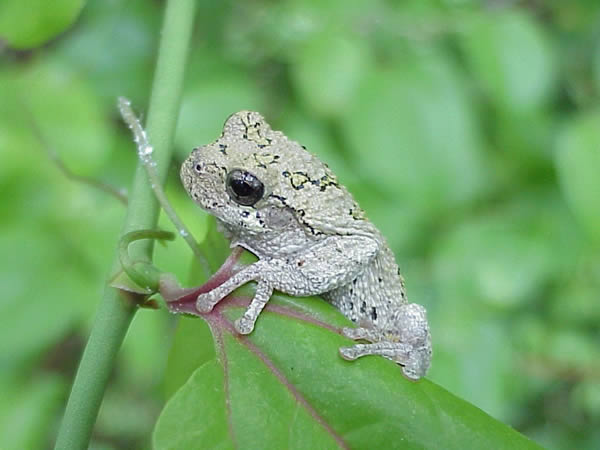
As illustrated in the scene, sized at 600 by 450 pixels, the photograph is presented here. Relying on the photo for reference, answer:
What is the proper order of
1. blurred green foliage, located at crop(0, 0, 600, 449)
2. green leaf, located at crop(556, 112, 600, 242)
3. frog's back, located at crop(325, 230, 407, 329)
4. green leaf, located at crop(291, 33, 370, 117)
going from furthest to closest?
green leaf, located at crop(291, 33, 370, 117), blurred green foliage, located at crop(0, 0, 600, 449), green leaf, located at crop(556, 112, 600, 242), frog's back, located at crop(325, 230, 407, 329)

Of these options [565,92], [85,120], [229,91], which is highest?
[565,92]

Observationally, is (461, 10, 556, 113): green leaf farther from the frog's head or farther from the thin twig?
the thin twig

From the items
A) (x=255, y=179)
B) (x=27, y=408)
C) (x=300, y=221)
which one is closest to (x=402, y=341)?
(x=300, y=221)

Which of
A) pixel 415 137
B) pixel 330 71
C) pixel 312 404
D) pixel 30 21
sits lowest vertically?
pixel 312 404

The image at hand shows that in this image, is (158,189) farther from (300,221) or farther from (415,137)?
(415,137)

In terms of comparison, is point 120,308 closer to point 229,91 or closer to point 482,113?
point 229,91

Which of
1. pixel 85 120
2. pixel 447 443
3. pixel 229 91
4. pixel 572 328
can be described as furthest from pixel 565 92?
pixel 447 443

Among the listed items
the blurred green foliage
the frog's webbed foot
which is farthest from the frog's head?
the blurred green foliage

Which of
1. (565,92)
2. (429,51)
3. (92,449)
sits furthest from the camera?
(565,92)
